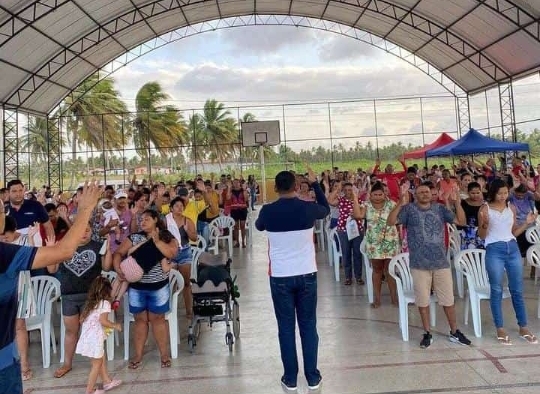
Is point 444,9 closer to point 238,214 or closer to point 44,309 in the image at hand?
point 238,214

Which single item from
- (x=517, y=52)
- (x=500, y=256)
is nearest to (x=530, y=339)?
(x=500, y=256)

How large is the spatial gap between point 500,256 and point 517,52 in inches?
516

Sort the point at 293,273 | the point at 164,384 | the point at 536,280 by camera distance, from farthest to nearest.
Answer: the point at 536,280 < the point at 164,384 < the point at 293,273

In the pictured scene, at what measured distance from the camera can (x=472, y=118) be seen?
20.6 metres

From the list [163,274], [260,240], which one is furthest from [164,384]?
[260,240]

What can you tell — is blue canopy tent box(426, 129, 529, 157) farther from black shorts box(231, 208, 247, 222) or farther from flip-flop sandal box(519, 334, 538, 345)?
flip-flop sandal box(519, 334, 538, 345)

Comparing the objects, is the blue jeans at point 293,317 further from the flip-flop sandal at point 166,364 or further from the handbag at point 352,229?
the handbag at point 352,229

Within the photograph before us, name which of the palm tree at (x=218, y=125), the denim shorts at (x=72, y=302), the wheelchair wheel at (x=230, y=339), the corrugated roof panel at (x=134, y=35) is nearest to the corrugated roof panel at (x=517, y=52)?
the corrugated roof panel at (x=134, y=35)

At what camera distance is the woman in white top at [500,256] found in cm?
402

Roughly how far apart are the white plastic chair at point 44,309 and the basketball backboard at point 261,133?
16.2 m

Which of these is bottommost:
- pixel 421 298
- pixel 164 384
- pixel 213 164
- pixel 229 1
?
pixel 164 384

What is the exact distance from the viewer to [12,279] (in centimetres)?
179

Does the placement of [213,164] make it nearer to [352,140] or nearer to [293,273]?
[352,140]

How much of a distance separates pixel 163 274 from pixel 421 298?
2.14m
